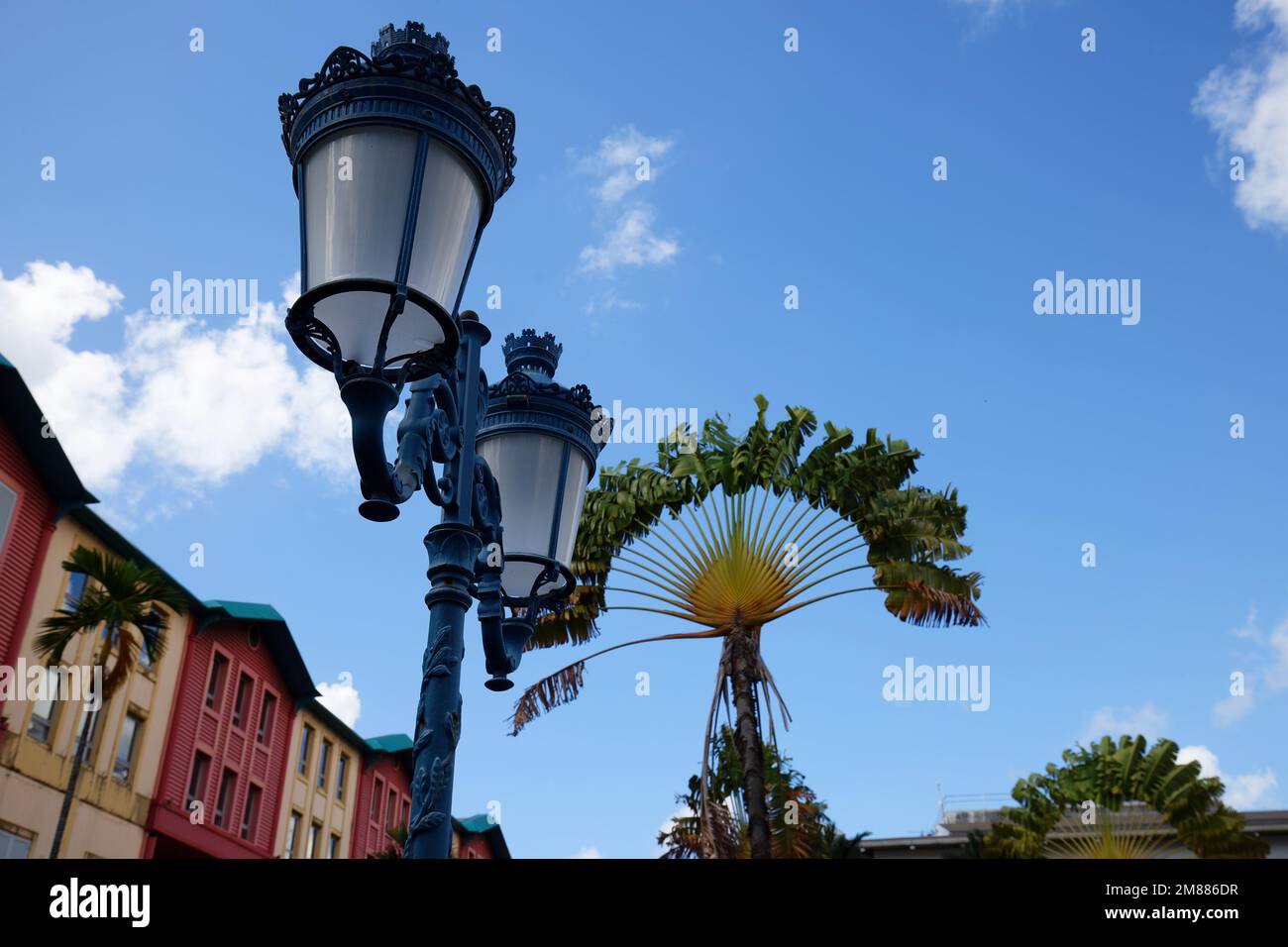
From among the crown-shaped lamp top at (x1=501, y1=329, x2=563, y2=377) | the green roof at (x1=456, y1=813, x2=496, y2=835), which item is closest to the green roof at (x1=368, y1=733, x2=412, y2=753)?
the green roof at (x1=456, y1=813, x2=496, y2=835)

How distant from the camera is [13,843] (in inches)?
808

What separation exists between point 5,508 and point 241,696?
11109mm

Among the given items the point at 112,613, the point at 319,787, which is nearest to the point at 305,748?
the point at 319,787

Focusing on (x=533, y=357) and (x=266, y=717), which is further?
(x=266, y=717)

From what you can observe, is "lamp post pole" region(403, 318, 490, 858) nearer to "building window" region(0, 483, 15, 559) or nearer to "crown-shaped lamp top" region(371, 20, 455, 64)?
"crown-shaped lamp top" region(371, 20, 455, 64)

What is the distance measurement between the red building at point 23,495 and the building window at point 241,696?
910cm

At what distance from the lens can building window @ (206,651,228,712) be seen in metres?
29.0

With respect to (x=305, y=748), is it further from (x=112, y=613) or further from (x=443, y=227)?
(x=443, y=227)

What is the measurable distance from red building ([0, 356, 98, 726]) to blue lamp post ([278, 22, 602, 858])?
2160cm
